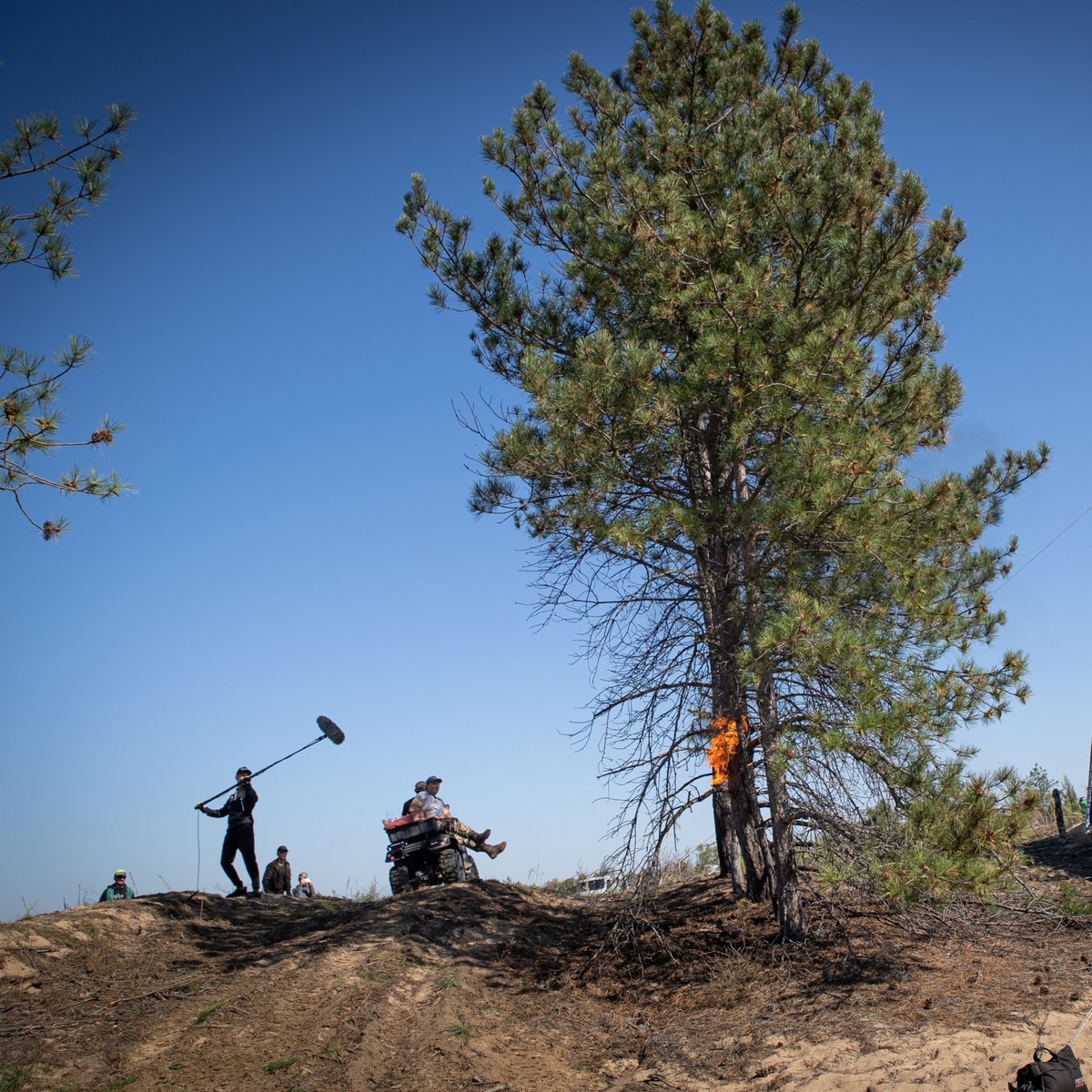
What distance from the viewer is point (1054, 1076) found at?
4.61 meters

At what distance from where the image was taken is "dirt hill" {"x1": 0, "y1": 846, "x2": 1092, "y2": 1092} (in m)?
6.24

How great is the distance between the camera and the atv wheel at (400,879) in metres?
11.5

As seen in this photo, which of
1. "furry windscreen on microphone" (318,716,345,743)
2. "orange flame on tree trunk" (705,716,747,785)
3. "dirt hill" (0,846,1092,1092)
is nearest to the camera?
"dirt hill" (0,846,1092,1092)

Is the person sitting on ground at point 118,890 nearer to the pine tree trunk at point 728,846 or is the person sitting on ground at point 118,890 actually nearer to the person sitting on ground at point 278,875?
the person sitting on ground at point 278,875

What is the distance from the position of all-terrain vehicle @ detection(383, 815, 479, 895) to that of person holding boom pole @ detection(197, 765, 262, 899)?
1.69m

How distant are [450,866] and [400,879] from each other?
2.28 ft

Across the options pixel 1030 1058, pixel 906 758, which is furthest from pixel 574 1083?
pixel 906 758

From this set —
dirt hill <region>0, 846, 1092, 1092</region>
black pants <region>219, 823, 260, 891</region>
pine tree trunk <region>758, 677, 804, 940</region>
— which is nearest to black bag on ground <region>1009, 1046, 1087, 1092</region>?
dirt hill <region>0, 846, 1092, 1092</region>

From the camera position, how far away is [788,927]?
8.05 metres

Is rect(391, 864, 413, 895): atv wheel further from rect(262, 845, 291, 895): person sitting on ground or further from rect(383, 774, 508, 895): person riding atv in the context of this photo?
rect(262, 845, 291, 895): person sitting on ground

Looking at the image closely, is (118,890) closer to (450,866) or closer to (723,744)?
(450,866)

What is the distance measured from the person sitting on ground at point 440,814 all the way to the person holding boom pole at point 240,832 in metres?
2.02

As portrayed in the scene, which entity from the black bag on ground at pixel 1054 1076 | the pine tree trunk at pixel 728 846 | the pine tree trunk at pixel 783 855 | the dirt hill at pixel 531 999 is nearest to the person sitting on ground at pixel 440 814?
the dirt hill at pixel 531 999

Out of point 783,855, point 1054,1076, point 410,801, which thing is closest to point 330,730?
point 410,801
